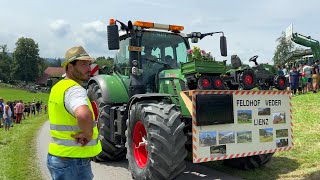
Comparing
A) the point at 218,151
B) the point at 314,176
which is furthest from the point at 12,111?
the point at 314,176

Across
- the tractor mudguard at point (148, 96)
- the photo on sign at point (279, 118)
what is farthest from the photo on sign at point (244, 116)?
the tractor mudguard at point (148, 96)

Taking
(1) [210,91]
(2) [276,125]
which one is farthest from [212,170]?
(1) [210,91]

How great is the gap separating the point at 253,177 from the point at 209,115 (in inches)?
58.5

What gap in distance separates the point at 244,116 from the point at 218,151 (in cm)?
73

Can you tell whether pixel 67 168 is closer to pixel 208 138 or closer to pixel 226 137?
pixel 208 138

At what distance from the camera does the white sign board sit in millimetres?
5656

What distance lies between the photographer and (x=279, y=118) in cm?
645

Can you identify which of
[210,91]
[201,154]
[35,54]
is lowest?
[201,154]

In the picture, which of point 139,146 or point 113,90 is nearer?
point 139,146

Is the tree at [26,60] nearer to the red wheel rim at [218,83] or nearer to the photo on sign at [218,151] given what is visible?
the red wheel rim at [218,83]

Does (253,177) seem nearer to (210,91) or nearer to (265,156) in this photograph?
(265,156)

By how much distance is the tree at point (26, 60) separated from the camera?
105750 mm

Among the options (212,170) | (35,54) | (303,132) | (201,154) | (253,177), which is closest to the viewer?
(201,154)

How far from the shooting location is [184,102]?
233 inches
